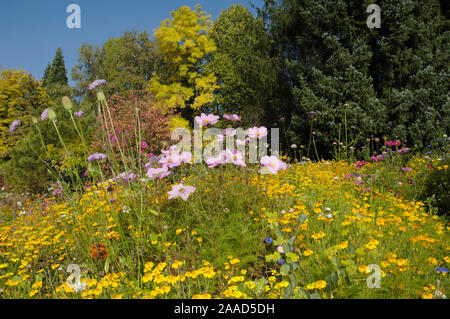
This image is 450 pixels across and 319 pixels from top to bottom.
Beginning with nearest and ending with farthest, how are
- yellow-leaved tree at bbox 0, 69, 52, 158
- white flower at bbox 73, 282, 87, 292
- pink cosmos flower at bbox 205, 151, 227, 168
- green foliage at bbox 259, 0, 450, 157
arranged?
1. white flower at bbox 73, 282, 87, 292
2. pink cosmos flower at bbox 205, 151, 227, 168
3. green foliage at bbox 259, 0, 450, 157
4. yellow-leaved tree at bbox 0, 69, 52, 158

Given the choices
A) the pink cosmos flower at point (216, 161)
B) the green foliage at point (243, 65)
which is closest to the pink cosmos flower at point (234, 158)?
the pink cosmos flower at point (216, 161)

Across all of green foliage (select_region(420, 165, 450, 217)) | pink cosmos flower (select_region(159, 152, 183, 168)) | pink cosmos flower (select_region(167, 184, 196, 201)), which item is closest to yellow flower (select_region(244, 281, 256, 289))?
pink cosmos flower (select_region(167, 184, 196, 201))

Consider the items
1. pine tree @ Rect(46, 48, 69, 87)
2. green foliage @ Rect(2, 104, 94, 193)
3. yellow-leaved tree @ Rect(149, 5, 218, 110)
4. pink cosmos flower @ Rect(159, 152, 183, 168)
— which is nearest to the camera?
Answer: pink cosmos flower @ Rect(159, 152, 183, 168)

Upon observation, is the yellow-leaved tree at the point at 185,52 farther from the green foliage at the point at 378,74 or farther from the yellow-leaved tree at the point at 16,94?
the green foliage at the point at 378,74

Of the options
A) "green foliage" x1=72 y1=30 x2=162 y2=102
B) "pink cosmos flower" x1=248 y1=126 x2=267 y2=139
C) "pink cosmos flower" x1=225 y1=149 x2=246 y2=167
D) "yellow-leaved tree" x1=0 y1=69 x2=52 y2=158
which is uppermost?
"green foliage" x1=72 y1=30 x2=162 y2=102

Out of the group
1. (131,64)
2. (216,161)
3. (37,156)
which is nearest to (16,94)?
(131,64)

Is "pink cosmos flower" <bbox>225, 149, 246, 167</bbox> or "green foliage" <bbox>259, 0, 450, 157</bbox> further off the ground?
"green foliage" <bbox>259, 0, 450, 157</bbox>

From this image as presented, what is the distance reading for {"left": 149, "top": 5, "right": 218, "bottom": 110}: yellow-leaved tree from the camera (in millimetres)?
15664

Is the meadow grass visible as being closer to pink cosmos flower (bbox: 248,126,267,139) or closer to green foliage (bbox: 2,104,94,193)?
pink cosmos flower (bbox: 248,126,267,139)

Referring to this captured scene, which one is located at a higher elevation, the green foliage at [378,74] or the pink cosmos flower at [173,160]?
the green foliage at [378,74]

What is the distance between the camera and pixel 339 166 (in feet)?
16.3

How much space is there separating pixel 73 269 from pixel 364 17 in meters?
8.01

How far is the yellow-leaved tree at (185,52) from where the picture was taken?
15.7 metres
